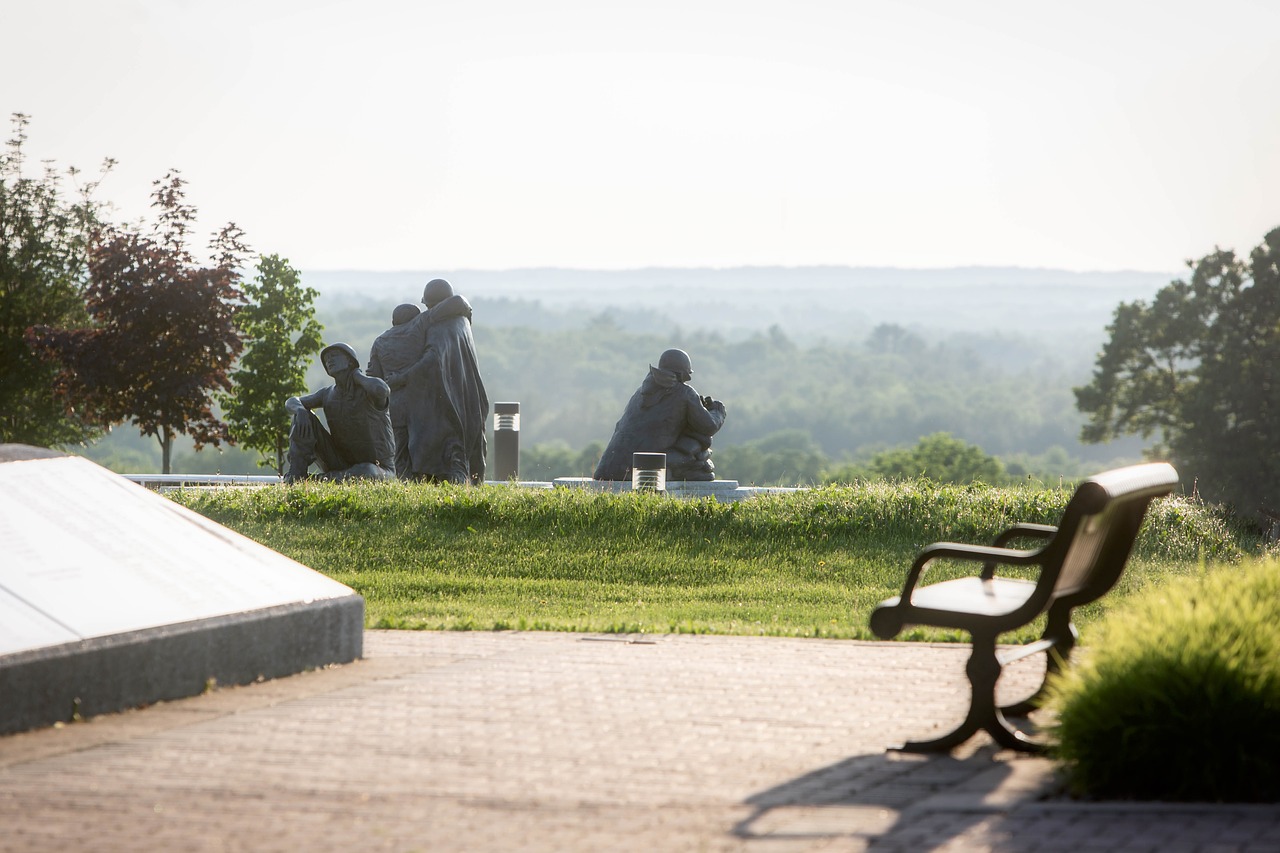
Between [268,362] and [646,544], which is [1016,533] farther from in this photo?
[268,362]

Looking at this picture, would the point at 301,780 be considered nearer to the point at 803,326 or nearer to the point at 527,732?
the point at 527,732

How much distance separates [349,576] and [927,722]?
20.5 feet

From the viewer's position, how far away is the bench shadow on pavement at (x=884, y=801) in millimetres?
4234

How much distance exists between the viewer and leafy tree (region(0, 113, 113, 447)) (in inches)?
1018

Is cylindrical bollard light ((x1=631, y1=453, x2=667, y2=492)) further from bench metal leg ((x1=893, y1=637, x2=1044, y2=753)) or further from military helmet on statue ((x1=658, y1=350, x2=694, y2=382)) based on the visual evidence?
bench metal leg ((x1=893, y1=637, x2=1044, y2=753))

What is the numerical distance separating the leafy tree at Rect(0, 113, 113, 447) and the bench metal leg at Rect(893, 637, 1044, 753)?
75.1ft

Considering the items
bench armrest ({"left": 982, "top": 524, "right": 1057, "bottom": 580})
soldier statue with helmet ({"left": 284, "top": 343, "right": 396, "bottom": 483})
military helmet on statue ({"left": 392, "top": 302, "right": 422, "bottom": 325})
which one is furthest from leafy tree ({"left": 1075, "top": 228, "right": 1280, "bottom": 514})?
bench armrest ({"left": 982, "top": 524, "right": 1057, "bottom": 580})

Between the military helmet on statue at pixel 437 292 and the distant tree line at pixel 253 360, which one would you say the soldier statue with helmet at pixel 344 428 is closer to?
the military helmet on statue at pixel 437 292

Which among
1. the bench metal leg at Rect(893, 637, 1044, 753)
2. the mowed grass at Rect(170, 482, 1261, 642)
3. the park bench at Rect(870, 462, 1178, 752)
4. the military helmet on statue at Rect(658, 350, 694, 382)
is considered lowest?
the mowed grass at Rect(170, 482, 1261, 642)

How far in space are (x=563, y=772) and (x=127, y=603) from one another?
7.43 ft

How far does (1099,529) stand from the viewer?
5.68 meters

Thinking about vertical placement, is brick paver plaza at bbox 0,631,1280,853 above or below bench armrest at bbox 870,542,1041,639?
below

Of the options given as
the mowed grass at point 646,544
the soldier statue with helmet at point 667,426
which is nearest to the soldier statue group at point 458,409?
the soldier statue with helmet at point 667,426

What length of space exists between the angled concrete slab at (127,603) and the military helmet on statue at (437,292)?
10068 millimetres
